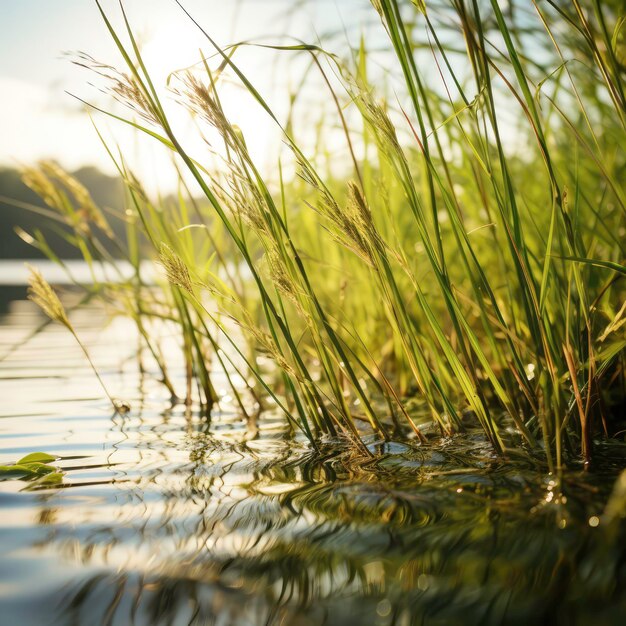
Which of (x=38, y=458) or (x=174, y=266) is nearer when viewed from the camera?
(x=174, y=266)

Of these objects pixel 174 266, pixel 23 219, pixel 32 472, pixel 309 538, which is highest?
pixel 23 219

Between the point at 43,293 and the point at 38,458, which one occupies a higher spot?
the point at 43,293

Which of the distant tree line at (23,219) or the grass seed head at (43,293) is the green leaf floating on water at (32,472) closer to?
the grass seed head at (43,293)

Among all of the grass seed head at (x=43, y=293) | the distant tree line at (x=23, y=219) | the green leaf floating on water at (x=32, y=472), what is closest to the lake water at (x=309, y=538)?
the green leaf floating on water at (x=32, y=472)

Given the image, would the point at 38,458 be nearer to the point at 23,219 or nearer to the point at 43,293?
the point at 43,293

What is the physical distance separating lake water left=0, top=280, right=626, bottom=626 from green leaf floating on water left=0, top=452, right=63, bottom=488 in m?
0.02

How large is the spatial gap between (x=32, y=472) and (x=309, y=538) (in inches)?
24.5

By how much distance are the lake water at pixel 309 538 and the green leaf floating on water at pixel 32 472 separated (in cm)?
2

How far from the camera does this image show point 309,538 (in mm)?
864

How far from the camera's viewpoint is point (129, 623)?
67 cm

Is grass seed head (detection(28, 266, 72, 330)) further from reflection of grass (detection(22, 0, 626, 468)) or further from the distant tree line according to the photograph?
the distant tree line

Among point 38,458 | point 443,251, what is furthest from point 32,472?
point 443,251

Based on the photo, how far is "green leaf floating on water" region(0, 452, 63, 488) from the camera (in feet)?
3.80

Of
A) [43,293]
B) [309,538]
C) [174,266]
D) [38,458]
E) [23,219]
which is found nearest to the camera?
[309,538]
